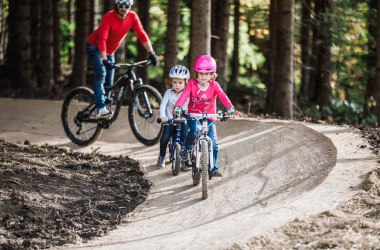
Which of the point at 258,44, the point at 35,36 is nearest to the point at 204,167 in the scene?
the point at 258,44

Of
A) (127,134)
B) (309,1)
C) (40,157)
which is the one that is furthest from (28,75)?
(40,157)

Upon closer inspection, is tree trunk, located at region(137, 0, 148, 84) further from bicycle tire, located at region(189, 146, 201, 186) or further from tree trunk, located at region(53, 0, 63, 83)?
bicycle tire, located at region(189, 146, 201, 186)

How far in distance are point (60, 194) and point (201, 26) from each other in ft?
19.1

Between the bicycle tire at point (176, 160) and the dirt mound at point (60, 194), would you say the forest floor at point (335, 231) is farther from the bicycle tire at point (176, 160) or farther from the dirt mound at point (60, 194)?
the bicycle tire at point (176, 160)

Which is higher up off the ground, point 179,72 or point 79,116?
point 179,72

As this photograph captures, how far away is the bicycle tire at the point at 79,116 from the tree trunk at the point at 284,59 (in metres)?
4.56

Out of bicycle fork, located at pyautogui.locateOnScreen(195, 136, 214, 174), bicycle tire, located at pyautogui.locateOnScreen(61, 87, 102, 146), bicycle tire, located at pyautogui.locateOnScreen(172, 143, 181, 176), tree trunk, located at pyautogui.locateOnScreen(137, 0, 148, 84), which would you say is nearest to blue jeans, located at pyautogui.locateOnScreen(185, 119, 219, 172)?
bicycle fork, located at pyautogui.locateOnScreen(195, 136, 214, 174)

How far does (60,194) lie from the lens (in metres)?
8.59

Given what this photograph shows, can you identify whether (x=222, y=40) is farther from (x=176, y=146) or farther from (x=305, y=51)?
(x=176, y=146)

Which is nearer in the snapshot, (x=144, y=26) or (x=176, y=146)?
(x=176, y=146)

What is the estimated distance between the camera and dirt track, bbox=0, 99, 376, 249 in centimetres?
658

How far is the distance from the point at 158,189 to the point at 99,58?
12.1 feet

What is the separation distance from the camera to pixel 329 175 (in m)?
8.05

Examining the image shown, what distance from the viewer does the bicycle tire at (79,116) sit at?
41.9 feet
